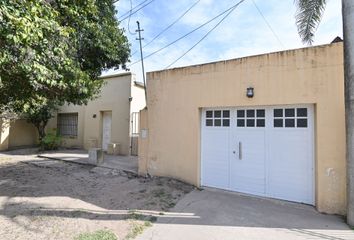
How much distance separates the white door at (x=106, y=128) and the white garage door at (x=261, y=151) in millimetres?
8306

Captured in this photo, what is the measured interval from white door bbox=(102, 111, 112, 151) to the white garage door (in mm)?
8306

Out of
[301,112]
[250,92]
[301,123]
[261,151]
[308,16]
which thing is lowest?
[261,151]

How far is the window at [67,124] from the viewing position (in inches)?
682

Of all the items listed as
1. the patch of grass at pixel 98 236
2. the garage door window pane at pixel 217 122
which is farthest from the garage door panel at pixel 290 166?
the patch of grass at pixel 98 236

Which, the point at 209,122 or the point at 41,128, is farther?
the point at 41,128

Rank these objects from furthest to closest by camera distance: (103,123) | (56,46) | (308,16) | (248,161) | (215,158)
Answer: (103,123)
(215,158)
(308,16)
(248,161)
(56,46)

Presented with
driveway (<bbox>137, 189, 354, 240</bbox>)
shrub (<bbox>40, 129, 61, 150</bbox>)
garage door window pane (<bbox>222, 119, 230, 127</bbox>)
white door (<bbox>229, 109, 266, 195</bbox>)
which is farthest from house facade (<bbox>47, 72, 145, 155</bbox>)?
driveway (<bbox>137, 189, 354, 240</bbox>)

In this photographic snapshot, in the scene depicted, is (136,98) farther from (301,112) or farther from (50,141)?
(301,112)

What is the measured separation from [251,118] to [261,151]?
1.01 metres

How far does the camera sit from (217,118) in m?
8.24

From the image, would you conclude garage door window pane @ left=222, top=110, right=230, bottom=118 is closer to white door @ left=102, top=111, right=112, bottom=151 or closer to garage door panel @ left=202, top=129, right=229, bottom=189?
garage door panel @ left=202, top=129, right=229, bottom=189

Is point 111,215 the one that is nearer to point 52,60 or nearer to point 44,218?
point 44,218

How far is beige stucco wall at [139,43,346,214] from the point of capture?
20.4 feet

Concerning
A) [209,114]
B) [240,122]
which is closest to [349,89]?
[240,122]
